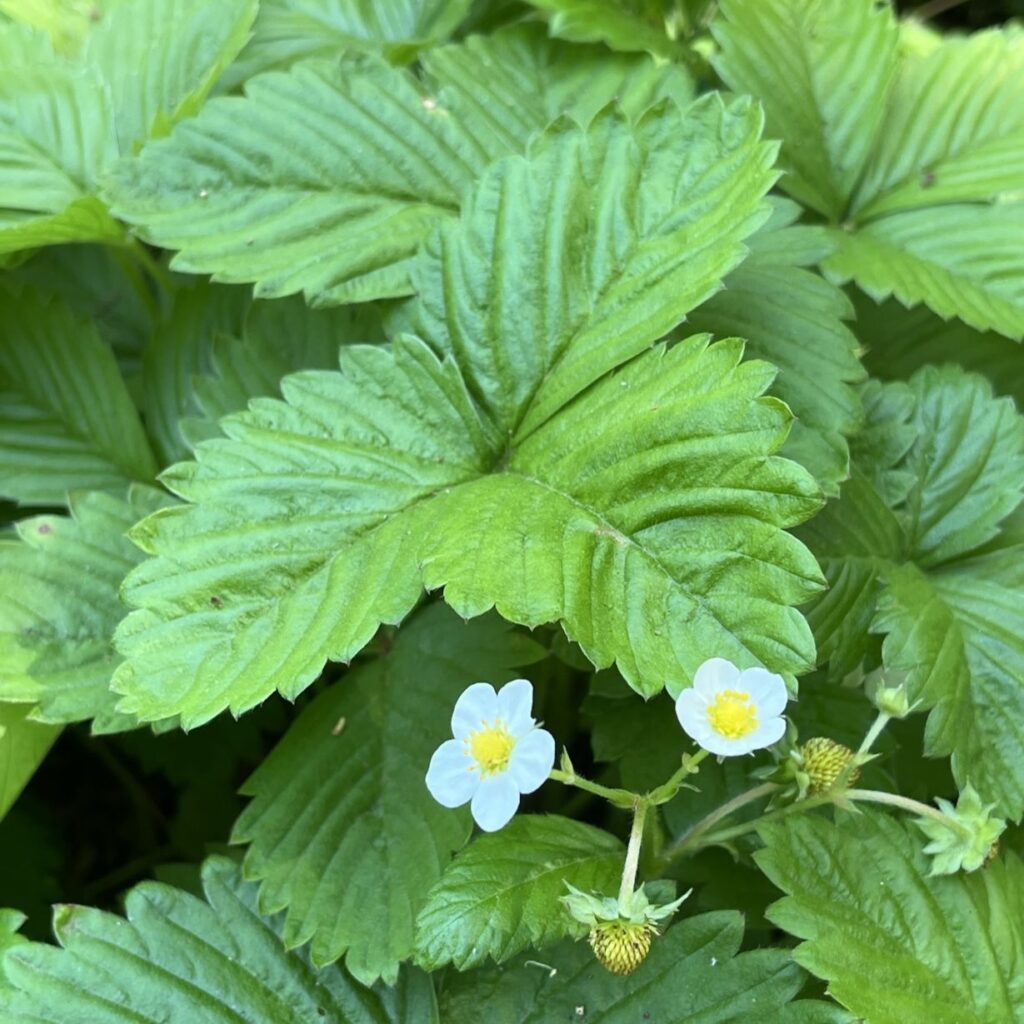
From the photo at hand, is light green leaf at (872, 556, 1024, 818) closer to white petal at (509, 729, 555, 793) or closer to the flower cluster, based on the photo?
the flower cluster

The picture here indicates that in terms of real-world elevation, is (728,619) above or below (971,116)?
below

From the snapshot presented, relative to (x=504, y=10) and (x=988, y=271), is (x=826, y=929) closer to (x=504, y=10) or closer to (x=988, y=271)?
(x=988, y=271)

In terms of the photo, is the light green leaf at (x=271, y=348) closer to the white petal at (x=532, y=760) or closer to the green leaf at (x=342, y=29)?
the green leaf at (x=342, y=29)

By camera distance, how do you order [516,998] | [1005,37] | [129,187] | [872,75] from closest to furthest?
[516,998] → [129,187] → [872,75] → [1005,37]

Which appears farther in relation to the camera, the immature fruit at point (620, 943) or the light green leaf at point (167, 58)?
the light green leaf at point (167, 58)

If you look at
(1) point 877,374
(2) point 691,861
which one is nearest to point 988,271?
(1) point 877,374

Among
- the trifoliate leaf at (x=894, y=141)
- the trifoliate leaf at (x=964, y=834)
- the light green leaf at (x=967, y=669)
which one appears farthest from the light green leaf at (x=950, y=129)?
the trifoliate leaf at (x=964, y=834)

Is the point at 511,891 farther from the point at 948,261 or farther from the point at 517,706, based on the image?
→ the point at 948,261
